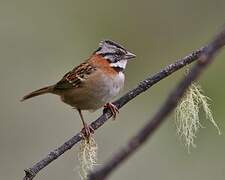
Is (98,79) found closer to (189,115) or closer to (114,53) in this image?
(114,53)

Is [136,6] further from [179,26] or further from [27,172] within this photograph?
[27,172]

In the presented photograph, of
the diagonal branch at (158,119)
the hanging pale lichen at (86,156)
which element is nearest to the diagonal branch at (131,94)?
the hanging pale lichen at (86,156)

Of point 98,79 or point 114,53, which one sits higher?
point 114,53

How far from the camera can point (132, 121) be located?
8.08 m

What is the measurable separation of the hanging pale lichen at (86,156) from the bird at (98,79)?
120 centimetres

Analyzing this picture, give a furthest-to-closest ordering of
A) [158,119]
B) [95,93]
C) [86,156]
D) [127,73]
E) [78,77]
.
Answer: [127,73]
[78,77]
[95,93]
[86,156]
[158,119]

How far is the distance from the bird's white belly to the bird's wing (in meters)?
0.04

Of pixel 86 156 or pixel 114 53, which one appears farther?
pixel 114 53

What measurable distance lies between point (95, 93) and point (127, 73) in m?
4.74

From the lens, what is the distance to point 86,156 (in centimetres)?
265

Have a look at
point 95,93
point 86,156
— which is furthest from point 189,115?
point 95,93

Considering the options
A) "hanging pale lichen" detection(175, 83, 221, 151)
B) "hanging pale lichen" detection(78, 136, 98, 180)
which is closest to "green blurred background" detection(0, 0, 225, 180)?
"hanging pale lichen" detection(78, 136, 98, 180)

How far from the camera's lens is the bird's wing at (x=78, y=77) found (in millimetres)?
4191

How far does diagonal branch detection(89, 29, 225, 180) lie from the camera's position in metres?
1.02
